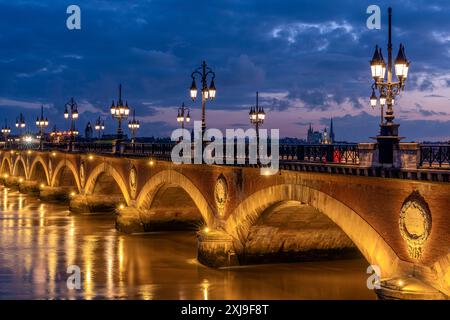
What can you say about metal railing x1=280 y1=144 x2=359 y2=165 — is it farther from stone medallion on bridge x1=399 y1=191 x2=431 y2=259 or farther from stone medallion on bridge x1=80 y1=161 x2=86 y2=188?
stone medallion on bridge x1=80 y1=161 x2=86 y2=188

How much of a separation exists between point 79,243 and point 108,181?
46.9ft

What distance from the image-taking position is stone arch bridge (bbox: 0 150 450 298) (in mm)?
15469

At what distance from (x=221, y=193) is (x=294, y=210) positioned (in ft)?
11.1

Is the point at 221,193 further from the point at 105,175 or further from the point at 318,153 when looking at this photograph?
the point at 105,175

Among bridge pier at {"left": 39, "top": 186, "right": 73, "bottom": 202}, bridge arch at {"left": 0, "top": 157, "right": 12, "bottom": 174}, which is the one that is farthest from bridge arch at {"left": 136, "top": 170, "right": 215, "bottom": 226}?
bridge arch at {"left": 0, "top": 157, "right": 12, "bottom": 174}

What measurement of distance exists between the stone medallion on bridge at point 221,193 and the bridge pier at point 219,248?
1.05 metres

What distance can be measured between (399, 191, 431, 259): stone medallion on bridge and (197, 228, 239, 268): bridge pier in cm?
1105

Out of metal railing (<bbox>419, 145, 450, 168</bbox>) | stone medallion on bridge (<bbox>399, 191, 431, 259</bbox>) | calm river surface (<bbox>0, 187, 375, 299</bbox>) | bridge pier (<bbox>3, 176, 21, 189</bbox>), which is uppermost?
metal railing (<bbox>419, 145, 450, 168</bbox>)

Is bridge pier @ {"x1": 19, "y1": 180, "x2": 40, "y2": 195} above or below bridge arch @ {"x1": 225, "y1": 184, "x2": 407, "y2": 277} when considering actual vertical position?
below

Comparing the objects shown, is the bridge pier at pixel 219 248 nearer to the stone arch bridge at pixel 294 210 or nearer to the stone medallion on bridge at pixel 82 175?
the stone arch bridge at pixel 294 210

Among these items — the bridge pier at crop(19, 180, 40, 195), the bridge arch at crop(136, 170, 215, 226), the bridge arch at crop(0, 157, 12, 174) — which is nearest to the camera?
the bridge arch at crop(136, 170, 215, 226)

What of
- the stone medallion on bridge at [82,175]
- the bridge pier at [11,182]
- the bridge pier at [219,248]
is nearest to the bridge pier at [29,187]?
the bridge pier at [11,182]

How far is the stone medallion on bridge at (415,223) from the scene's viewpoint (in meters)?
15.5

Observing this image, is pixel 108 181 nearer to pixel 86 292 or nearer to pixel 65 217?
pixel 65 217
